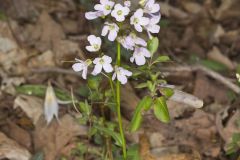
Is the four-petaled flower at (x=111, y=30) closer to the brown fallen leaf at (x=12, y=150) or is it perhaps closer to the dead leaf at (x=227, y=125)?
the brown fallen leaf at (x=12, y=150)

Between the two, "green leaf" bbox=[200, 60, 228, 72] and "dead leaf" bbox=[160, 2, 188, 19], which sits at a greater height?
"dead leaf" bbox=[160, 2, 188, 19]

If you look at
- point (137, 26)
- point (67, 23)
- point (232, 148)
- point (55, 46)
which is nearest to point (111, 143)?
point (232, 148)

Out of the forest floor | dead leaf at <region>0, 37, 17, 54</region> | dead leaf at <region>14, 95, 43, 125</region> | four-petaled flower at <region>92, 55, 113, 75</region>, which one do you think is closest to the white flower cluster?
four-petaled flower at <region>92, 55, 113, 75</region>

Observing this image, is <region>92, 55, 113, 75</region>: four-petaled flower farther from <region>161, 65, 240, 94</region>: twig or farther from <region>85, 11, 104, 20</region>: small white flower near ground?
<region>161, 65, 240, 94</region>: twig

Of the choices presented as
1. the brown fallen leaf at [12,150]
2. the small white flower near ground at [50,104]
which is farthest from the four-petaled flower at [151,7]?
the brown fallen leaf at [12,150]

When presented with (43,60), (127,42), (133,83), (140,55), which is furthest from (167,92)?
(43,60)

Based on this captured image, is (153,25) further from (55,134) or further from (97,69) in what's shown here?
(55,134)
